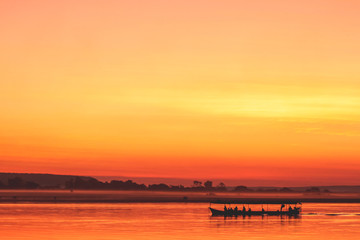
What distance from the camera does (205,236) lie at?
232 ft

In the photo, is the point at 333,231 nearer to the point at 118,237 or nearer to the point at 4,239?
the point at 118,237

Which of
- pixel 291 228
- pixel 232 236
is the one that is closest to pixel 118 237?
pixel 232 236

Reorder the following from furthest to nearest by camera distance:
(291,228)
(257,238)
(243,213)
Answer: (243,213) < (291,228) < (257,238)

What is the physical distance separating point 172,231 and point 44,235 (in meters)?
16.1

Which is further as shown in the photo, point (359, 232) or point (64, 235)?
point (359, 232)

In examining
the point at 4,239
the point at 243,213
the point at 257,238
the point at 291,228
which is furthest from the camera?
the point at 243,213

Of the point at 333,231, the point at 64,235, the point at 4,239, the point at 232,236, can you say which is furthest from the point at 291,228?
the point at 4,239

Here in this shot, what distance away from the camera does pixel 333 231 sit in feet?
263

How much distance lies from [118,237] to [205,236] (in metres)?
10.6

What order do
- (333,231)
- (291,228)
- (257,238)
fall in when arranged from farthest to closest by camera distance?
(291,228) → (333,231) → (257,238)

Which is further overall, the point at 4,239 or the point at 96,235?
the point at 96,235

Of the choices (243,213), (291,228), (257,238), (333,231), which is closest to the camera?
(257,238)

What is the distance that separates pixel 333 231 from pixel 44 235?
38.3 meters

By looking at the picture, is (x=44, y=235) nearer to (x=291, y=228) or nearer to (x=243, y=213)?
(x=291, y=228)
